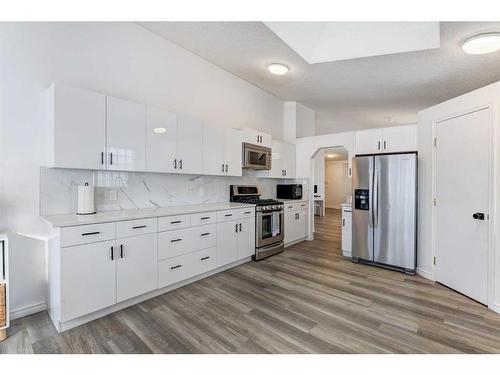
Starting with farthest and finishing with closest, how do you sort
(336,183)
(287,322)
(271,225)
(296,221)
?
(336,183), (296,221), (271,225), (287,322)

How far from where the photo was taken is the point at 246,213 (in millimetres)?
3738

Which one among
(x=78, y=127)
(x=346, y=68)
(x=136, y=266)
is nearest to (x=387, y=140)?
(x=346, y=68)

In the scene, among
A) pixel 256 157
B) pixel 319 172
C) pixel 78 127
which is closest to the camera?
pixel 78 127

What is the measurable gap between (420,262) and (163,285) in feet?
11.2

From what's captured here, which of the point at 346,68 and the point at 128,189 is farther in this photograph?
the point at 346,68

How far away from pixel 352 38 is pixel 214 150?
246 cm

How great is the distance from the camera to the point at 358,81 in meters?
4.23

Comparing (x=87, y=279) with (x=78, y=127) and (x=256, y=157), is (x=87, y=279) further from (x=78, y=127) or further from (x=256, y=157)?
(x=256, y=157)

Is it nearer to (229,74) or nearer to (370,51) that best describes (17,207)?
(229,74)

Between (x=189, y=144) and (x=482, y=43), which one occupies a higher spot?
(x=482, y=43)

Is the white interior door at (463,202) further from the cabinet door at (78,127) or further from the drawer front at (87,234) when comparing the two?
the cabinet door at (78,127)

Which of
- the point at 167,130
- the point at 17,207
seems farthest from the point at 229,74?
the point at 17,207
